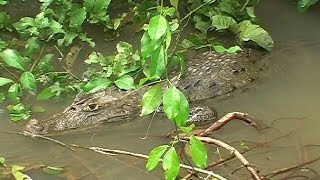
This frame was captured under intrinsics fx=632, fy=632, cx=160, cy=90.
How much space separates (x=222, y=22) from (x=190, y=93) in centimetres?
72

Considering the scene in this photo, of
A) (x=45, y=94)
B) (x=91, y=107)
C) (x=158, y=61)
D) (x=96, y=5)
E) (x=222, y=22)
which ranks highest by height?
(x=158, y=61)

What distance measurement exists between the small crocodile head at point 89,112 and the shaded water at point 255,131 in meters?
0.09

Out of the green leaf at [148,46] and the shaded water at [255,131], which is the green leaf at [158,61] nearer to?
the green leaf at [148,46]

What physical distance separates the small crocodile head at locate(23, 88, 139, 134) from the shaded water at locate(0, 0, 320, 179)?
85 millimetres

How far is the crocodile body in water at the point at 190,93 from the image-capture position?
4.55 m

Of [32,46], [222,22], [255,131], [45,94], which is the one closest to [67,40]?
[32,46]

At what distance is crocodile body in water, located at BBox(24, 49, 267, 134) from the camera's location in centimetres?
455

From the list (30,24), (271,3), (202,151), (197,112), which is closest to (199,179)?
(202,151)

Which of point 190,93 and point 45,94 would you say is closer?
point 45,94

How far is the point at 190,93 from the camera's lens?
16.2ft

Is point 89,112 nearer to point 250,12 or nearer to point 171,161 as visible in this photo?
point 250,12

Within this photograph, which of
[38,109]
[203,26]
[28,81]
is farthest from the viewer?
[203,26]

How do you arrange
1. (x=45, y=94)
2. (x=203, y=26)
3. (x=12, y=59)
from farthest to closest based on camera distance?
(x=203, y=26)
(x=45, y=94)
(x=12, y=59)

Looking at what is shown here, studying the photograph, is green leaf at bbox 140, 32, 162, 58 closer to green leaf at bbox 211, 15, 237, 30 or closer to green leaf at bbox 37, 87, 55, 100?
green leaf at bbox 37, 87, 55, 100
